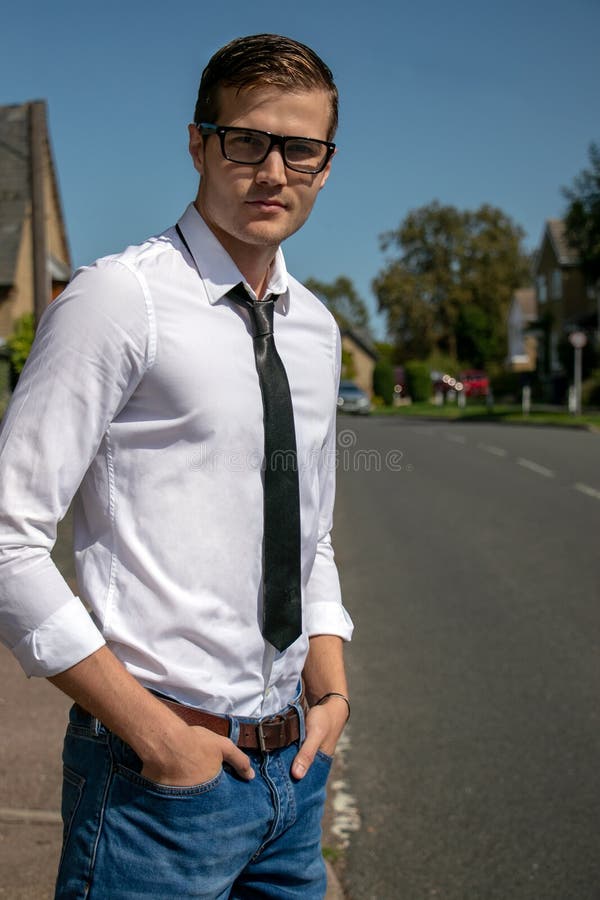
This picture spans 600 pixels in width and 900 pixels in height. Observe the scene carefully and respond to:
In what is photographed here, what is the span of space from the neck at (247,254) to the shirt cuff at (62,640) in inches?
27.4

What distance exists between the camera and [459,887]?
3.78 meters

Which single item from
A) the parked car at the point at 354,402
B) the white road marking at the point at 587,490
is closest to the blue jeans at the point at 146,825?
the white road marking at the point at 587,490

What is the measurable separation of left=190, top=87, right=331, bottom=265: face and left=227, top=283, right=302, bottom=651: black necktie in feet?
0.37

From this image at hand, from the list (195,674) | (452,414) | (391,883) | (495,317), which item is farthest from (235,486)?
(495,317)

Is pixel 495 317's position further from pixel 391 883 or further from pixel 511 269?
pixel 391 883

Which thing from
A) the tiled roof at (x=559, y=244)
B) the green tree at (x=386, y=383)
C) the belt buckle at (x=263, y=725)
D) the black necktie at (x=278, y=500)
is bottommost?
the green tree at (x=386, y=383)

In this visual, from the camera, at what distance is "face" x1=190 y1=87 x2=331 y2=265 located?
1.89m

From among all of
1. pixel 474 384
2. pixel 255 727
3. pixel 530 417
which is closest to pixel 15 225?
pixel 530 417

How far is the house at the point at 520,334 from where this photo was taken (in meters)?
75.5

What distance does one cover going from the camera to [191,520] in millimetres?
1779

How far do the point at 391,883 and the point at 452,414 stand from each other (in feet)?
148

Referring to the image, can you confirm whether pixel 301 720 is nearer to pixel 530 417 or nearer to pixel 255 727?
pixel 255 727

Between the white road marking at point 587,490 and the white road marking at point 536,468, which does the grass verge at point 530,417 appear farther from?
the white road marking at point 587,490

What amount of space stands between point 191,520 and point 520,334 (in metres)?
76.5
